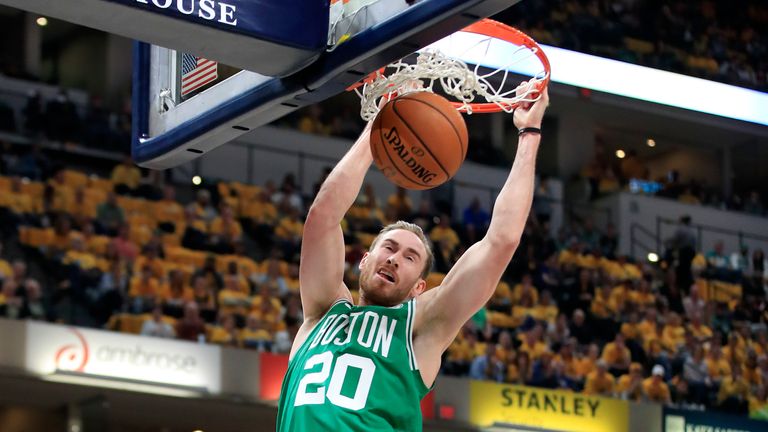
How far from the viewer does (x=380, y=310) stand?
12.3ft

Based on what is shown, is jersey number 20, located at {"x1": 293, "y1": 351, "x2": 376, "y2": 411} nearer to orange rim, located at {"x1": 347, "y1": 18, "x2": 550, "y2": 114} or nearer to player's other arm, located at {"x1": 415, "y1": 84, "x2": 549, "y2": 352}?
player's other arm, located at {"x1": 415, "y1": 84, "x2": 549, "y2": 352}

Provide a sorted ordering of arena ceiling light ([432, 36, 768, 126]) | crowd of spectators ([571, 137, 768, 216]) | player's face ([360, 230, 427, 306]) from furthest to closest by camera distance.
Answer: crowd of spectators ([571, 137, 768, 216])
arena ceiling light ([432, 36, 768, 126])
player's face ([360, 230, 427, 306])

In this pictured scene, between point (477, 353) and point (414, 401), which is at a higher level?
point (477, 353)

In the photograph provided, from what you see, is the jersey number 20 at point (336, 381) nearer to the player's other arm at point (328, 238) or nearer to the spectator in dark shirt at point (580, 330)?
the player's other arm at point (328, 238)

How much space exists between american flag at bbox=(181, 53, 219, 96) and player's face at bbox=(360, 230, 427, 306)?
720 millimetres

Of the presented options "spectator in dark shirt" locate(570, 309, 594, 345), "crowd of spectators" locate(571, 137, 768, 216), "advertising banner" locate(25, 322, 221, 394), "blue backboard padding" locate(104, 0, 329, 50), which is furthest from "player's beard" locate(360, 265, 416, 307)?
"crowd of spectators" locate(571, 137, 768, 216)

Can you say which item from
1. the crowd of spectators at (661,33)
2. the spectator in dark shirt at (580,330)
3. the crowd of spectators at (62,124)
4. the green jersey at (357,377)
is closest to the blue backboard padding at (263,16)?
the green jersey at (357,377)

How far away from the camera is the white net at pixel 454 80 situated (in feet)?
13.1

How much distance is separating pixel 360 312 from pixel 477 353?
892 cm

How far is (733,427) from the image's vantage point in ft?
42.8

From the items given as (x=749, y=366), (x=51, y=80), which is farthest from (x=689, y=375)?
(x=51, y=80)

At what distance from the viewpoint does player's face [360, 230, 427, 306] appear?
380 cm

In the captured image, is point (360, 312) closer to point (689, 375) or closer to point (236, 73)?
point (236, 73)

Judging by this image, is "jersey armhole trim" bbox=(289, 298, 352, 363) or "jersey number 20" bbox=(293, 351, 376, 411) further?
"jersey armhole trim" bbox=(289, 298, 352, 363)
